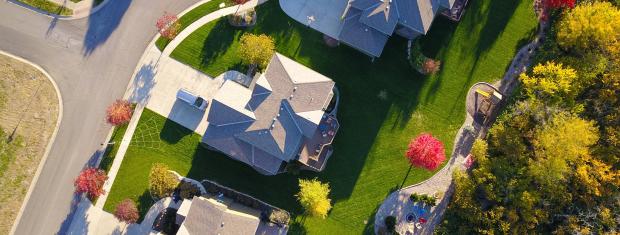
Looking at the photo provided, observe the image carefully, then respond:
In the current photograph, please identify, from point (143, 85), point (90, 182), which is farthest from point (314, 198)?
point (90, 182)

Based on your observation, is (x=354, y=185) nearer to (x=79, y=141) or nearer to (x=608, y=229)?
(x=608, y=229)

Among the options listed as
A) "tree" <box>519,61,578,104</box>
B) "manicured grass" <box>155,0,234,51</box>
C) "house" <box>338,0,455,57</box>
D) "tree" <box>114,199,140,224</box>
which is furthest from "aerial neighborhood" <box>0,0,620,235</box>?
"tree" <box>519,61,578,104</box>

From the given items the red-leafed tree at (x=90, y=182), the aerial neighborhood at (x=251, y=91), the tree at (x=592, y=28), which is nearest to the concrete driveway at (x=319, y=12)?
the aerial neighborhood at (x=251, y=91)

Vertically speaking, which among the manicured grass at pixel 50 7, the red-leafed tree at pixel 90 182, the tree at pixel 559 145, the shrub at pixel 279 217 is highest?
the tree at pixel 559 145

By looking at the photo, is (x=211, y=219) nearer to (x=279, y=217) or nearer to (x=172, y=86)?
(x=279, y=217)

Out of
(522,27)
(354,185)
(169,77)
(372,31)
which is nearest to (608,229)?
(522,27)

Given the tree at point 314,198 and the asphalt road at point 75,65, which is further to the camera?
the asphalt road at point 75,65

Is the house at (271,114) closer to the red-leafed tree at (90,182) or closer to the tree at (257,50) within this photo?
the tree at (257,50)

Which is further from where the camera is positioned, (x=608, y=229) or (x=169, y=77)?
(x=169, y=77)
